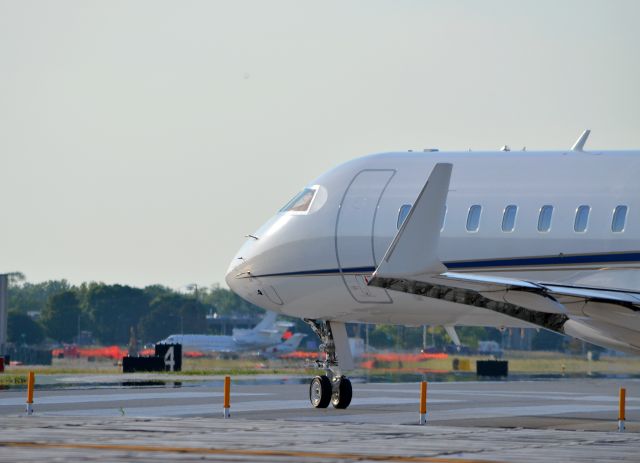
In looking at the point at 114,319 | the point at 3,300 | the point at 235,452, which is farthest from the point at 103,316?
the point at 235,452

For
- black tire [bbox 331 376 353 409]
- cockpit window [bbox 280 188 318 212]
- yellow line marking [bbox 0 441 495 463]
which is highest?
cockpit window [bbox 280 188 318 212]

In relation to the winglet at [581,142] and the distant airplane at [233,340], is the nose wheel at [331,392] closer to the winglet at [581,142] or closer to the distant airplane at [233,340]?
the winglet at [581,142]

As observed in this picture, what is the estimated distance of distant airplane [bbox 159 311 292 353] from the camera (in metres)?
139

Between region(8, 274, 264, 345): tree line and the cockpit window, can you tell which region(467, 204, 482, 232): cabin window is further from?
region(8, 274, 264, 345): tree line

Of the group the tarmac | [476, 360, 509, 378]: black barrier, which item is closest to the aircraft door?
the tarmac

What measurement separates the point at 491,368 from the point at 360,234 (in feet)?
142

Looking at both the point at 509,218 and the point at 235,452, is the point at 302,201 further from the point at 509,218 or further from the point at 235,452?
the point at 235,452

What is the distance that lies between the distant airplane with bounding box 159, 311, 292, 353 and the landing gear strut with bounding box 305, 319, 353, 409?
99994mm

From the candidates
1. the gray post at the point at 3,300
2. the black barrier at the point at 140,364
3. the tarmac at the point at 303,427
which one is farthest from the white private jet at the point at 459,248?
the gray post at the point at 3,300

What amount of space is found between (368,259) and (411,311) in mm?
1683

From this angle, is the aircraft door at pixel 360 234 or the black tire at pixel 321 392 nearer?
the aircraft door at pixel 360 234

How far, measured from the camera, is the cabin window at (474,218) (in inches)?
1188

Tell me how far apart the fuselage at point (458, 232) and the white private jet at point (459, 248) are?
26mm

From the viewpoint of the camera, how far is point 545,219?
1155 inches
